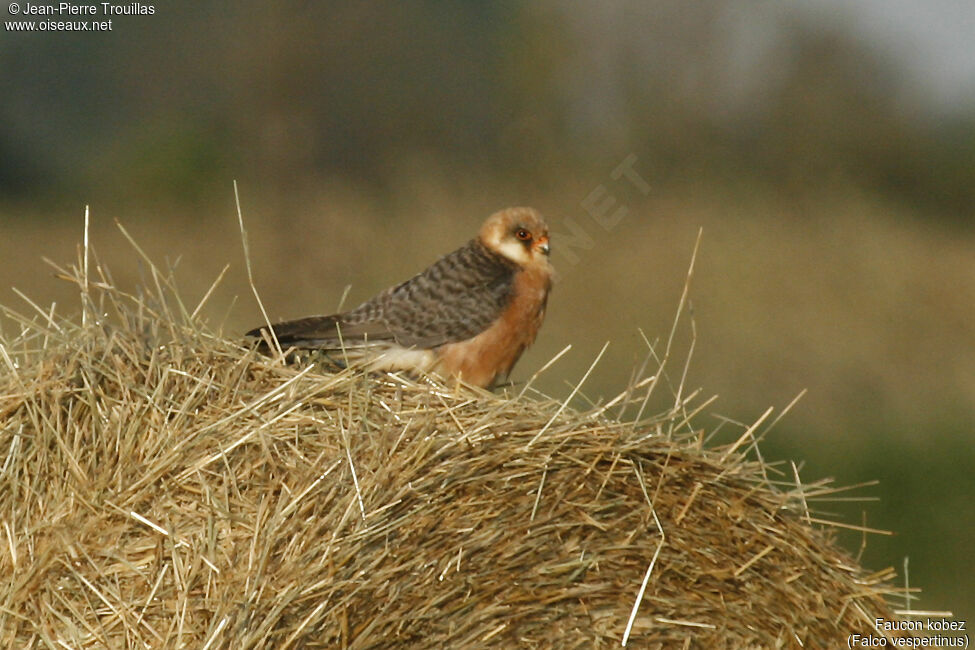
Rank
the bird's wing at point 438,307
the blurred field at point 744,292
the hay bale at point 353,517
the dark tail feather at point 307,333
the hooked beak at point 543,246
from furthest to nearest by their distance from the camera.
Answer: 1. the blurred field at point 744,292
2. the hooked beak at point 543,246
3. the bird's wing at point 438,307
4. the dark tail feather at point 307,333
5. the hay bale at point 353,517

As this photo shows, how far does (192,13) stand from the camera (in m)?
19.6

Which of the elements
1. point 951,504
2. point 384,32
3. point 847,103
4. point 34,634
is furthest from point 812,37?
point 34,634

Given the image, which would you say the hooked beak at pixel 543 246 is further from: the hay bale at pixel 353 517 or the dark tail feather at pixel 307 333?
the hay bale at pixel 353 517

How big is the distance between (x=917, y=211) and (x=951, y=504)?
6554 mm

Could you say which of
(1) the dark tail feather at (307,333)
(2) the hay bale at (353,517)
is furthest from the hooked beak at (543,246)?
(2) the hay bale at (353,517)

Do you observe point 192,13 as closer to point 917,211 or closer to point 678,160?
point 678,160

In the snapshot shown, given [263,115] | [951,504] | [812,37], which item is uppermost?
[812,37]

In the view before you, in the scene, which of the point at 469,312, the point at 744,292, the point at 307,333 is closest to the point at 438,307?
the point at 469,312

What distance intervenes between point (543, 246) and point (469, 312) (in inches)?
19.1

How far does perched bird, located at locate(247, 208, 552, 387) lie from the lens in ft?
17.5

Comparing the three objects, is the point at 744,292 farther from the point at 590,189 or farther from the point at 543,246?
the point at 543,246

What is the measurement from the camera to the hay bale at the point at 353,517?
125 inches

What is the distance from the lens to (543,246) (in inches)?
223

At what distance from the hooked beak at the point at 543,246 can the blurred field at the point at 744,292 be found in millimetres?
3087
